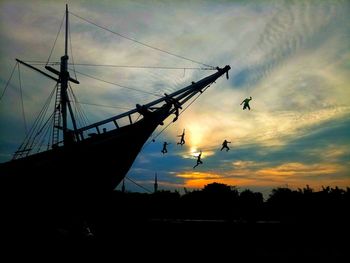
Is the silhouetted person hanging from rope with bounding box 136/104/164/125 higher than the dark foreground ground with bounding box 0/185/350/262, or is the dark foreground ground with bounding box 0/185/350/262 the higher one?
the silhouetted person hanging from rope with bounding box 136/104/164/125

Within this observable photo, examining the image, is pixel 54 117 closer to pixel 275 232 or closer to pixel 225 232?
pixel 225 232

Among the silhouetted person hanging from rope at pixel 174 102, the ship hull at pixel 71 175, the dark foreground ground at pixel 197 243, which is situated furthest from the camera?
the silhouetted person hanging from rope at pixel 174 102

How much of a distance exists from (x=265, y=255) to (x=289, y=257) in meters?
0.85

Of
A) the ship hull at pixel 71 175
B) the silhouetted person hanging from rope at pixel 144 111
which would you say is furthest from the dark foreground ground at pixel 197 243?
the silhouetted person hanging from rope at pixel 144 111

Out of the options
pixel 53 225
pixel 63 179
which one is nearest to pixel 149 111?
pixel 63 179

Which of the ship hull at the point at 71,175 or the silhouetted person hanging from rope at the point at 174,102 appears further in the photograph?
the silhouetted person hanging from rope at the point at 174,102

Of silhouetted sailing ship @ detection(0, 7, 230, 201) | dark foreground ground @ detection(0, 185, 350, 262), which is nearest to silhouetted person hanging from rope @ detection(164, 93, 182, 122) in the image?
silhouetted sailing ship @ detection(0, 7, 230, 201)

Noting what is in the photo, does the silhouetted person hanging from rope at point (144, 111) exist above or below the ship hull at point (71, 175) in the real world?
above

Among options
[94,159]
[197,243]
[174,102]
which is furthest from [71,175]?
[197,243]

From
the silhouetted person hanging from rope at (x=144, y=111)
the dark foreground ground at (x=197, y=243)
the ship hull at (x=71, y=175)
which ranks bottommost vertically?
the dark foreground ground at (x=197, y=243)

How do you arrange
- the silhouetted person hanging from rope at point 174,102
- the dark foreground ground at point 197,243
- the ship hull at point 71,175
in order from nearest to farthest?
the dark foreground ground at point 197,243
the ship hull at point 71,175
the silhouetted person hanging from rope at point 174,102

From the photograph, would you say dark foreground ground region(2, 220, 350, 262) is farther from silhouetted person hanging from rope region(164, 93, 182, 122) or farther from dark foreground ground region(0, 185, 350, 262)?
silhouetted person hanging from rope region(164, 93, 182, 122)

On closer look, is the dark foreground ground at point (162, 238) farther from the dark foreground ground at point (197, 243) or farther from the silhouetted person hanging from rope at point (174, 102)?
the silhouetted person hanging from rope at point (174, 102)

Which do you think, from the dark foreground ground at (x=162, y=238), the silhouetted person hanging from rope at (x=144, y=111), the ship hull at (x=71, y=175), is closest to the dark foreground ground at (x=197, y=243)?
the dark foreground ground at (x=162, y=238)
